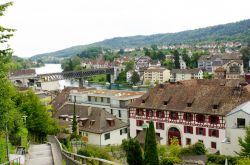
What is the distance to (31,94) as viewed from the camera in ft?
123

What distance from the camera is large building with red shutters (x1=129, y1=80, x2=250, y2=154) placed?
42.5 m

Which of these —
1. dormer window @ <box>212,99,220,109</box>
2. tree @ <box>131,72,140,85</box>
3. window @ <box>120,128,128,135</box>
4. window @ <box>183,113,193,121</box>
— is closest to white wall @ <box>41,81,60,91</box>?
tree @ <box>131,72,140,85</box>

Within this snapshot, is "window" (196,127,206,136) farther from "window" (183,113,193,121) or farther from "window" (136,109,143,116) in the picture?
"window" (136,109,143,116)

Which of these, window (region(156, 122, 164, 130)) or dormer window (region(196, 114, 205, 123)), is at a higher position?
dormer window (region(196, 114, 205, 123))

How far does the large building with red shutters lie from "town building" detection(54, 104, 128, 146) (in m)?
2.99

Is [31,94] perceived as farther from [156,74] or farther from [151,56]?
[151,56]

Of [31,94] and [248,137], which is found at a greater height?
[31,94]

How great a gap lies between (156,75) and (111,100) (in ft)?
273

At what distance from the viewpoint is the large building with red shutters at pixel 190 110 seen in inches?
1674

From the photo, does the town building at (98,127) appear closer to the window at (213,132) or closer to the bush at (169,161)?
the window at (213,132)

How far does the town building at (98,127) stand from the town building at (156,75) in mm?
89350

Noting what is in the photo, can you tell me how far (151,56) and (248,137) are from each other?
166514mm

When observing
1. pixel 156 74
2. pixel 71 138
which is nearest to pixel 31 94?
pixel 71 138

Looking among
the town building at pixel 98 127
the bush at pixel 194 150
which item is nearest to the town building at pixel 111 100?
the town building at pixel 98 127
